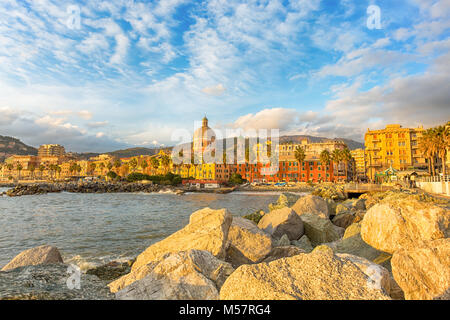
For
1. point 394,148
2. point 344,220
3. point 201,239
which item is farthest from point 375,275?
point 394,148

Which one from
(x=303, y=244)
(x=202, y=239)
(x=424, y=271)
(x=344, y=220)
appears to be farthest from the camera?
(x=344, y=220)

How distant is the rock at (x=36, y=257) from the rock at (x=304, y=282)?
6.61 meters

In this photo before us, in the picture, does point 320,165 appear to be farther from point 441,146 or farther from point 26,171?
point 26,171

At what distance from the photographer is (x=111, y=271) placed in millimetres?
9789

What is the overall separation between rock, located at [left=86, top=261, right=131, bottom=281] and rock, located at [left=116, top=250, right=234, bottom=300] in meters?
5.42

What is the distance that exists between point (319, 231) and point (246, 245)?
5718 millimetres

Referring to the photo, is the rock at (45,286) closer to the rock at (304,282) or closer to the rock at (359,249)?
the rock at (304,282)

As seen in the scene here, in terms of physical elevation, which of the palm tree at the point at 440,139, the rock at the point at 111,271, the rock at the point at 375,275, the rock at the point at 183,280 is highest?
the palm tree at the point at 440,139

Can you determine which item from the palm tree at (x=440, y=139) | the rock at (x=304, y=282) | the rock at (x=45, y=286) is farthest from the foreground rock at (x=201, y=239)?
the palm tree at (x=440, y=139)

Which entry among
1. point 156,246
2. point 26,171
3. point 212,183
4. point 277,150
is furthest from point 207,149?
point 156,246

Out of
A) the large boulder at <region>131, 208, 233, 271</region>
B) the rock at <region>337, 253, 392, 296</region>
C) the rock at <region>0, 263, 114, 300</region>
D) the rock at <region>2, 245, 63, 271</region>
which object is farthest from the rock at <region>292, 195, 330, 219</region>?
the rock at <region>0, 263, 114, 300</region>

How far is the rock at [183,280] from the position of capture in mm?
4238

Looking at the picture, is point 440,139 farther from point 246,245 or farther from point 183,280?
point 183,280

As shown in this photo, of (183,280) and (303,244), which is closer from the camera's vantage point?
(183,280)
